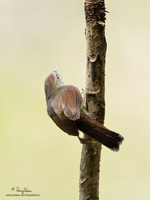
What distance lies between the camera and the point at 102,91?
1.66m

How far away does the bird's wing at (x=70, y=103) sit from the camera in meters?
1.68

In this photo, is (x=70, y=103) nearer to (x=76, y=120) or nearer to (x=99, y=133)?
(x=76, y=120)

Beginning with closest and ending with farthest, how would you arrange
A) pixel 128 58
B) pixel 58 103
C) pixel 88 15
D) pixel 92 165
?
pixel 88 15, pixel 92 165, pixel 58 103, pixel 128 58

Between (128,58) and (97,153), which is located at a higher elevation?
(128,58)

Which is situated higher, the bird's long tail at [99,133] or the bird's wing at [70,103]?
the bird's wing at [70,103]

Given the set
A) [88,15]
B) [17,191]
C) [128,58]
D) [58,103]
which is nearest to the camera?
[88,15]

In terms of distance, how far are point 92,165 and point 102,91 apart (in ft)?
1.43

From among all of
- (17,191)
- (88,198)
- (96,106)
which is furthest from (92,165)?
(17,191)

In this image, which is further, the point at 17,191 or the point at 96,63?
the point at 17,191

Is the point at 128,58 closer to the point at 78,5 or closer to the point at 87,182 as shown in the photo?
the point at 78,5

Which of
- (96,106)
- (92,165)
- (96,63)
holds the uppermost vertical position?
(96,63)

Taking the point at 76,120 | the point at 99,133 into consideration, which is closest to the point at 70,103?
the point at 76,120

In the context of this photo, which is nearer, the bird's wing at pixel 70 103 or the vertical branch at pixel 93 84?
the vertical branch at pixel 93 84

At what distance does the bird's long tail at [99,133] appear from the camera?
163 cm
